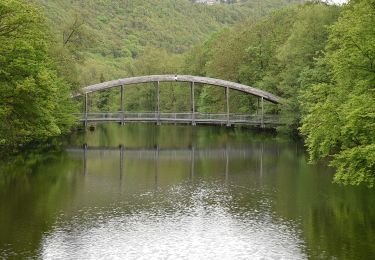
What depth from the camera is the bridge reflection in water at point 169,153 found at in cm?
→ 4256

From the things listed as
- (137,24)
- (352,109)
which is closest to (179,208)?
(352,109)

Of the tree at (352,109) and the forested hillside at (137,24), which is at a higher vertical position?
the forested hillside at (137,24)

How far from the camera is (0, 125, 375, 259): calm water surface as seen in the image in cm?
2020

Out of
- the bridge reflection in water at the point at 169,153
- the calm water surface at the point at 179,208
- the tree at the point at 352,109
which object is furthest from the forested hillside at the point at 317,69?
the bridge reflection in water at the point at 169,153

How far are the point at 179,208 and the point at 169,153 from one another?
19641mm

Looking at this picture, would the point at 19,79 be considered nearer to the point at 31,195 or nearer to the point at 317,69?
the point at 31,195

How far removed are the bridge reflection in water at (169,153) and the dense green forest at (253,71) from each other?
3.30 metres

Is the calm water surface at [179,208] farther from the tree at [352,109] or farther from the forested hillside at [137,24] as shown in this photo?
the forested hillside at [137,24]

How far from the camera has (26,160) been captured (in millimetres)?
38188

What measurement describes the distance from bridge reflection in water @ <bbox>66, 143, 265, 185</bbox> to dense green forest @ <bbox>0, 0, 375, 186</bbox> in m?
3.30

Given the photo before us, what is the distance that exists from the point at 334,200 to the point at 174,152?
812 inches

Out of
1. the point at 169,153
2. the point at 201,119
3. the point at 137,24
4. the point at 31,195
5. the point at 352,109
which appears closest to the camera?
the point at 352,109

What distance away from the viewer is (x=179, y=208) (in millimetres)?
26297

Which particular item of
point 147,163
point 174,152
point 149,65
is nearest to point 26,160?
point 147,163
